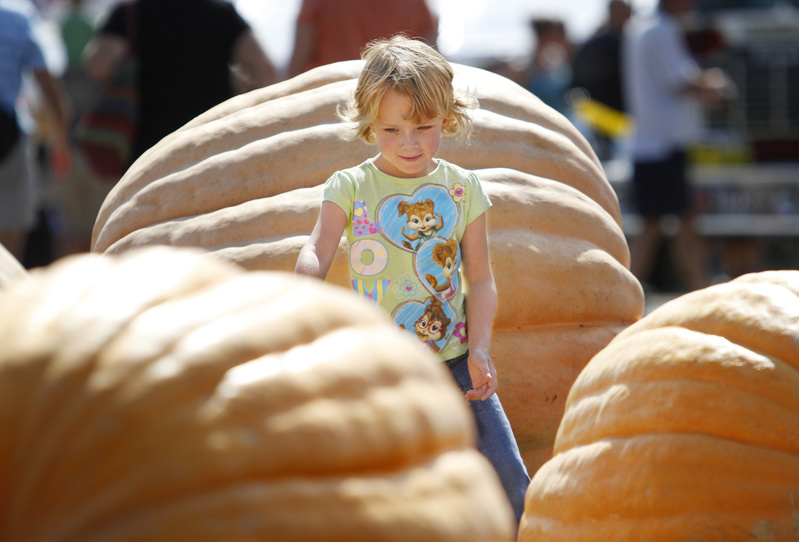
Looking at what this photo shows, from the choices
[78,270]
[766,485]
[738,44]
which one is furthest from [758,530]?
[738,44]

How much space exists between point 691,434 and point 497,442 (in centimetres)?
52

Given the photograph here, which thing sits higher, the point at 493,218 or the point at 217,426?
the point at 217,426

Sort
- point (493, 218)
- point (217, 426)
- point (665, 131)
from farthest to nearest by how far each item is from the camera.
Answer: point (665, 131) → point (493, 218) → point (217, 426)

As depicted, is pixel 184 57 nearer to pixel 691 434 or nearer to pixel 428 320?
pixel 428 320

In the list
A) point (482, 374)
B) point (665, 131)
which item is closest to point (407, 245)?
point (482, 374)

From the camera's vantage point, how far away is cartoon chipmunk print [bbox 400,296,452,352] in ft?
7.90

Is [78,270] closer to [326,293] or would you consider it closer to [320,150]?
[326,293]

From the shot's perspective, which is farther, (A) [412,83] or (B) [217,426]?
(A) [412,83]

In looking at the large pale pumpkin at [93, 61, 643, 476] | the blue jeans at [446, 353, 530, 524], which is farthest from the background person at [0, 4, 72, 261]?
the blue jeans at [446, 353, 530, 524]

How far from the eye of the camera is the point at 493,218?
2951 mm

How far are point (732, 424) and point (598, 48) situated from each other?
26.4 ft

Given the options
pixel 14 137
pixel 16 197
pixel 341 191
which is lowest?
pixel 16 197

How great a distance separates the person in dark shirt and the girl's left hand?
10.0 feet

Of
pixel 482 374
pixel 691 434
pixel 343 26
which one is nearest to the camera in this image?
pixel 691 434
